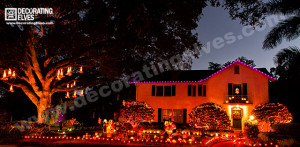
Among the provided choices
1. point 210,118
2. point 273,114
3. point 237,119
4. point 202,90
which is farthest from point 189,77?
point 273,114

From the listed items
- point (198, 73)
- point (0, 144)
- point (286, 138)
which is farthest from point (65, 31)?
point (198, 73)

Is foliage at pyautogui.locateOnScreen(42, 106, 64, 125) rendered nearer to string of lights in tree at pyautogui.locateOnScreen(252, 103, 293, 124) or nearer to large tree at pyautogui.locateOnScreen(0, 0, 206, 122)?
large tree at pyautogui.locateOnScreen(0, 0, 206, 122)

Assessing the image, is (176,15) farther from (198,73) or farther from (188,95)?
(198,73)

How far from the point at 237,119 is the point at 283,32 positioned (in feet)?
54.9

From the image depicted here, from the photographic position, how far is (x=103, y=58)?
655 inches

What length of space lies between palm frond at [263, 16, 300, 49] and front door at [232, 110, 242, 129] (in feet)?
53.4

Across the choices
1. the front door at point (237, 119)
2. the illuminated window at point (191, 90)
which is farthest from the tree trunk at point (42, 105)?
the front door at point (237, 119)

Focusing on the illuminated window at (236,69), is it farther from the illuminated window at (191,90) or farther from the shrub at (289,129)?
the shrub at (289,129)

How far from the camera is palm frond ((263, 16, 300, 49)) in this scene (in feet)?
34.7

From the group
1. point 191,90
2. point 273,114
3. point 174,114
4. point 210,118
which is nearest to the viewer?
point 273,114

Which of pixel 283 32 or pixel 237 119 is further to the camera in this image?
pixel 237 119

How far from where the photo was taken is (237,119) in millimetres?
26109

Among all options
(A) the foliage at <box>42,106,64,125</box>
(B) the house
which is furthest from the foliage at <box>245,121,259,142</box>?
(A) the foliage at <box>42,106,64,125</box>

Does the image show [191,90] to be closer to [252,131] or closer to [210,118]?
[210,118]
